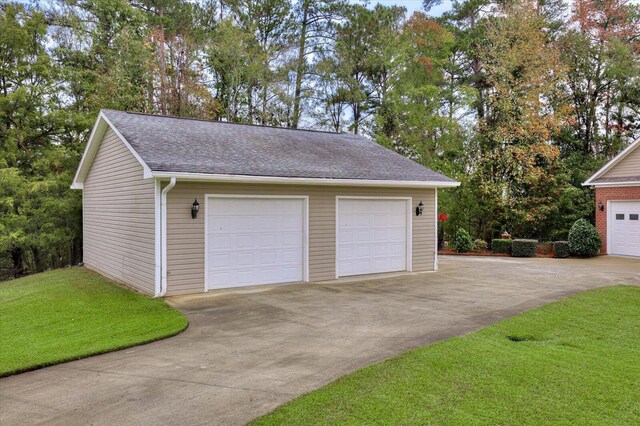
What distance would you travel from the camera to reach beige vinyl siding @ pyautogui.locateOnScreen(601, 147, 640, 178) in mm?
15406

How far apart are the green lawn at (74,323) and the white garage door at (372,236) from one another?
4634 millimetres

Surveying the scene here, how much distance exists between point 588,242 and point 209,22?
19982mm

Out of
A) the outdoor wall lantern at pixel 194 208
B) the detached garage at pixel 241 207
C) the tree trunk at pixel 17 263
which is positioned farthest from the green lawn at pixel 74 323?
the tree trunk at pixel 17 263

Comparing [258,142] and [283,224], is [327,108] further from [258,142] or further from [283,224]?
[283,224]

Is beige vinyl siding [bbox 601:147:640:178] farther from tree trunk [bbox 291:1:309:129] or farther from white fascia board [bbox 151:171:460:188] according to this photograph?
tree trunk [bbox 291:1:309:129]

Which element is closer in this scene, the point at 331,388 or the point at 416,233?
the point at 331,388

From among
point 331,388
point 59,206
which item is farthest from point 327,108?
point 331,388

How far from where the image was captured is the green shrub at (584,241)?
1521cm

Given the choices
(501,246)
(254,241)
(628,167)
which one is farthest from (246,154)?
(628,167)

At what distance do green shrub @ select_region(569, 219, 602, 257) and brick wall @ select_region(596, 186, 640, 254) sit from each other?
77 cm

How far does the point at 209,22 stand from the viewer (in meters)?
22.5

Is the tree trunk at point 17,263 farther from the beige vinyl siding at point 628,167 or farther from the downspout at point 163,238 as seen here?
the beige vinyl siding at point 628,167

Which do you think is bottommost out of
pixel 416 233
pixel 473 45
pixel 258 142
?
pixel 416 233

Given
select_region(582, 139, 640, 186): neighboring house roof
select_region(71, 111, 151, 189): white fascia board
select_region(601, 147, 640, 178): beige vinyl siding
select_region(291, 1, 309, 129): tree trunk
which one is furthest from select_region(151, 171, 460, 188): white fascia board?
select_region(291, 1, 309, 129): tree trunk
